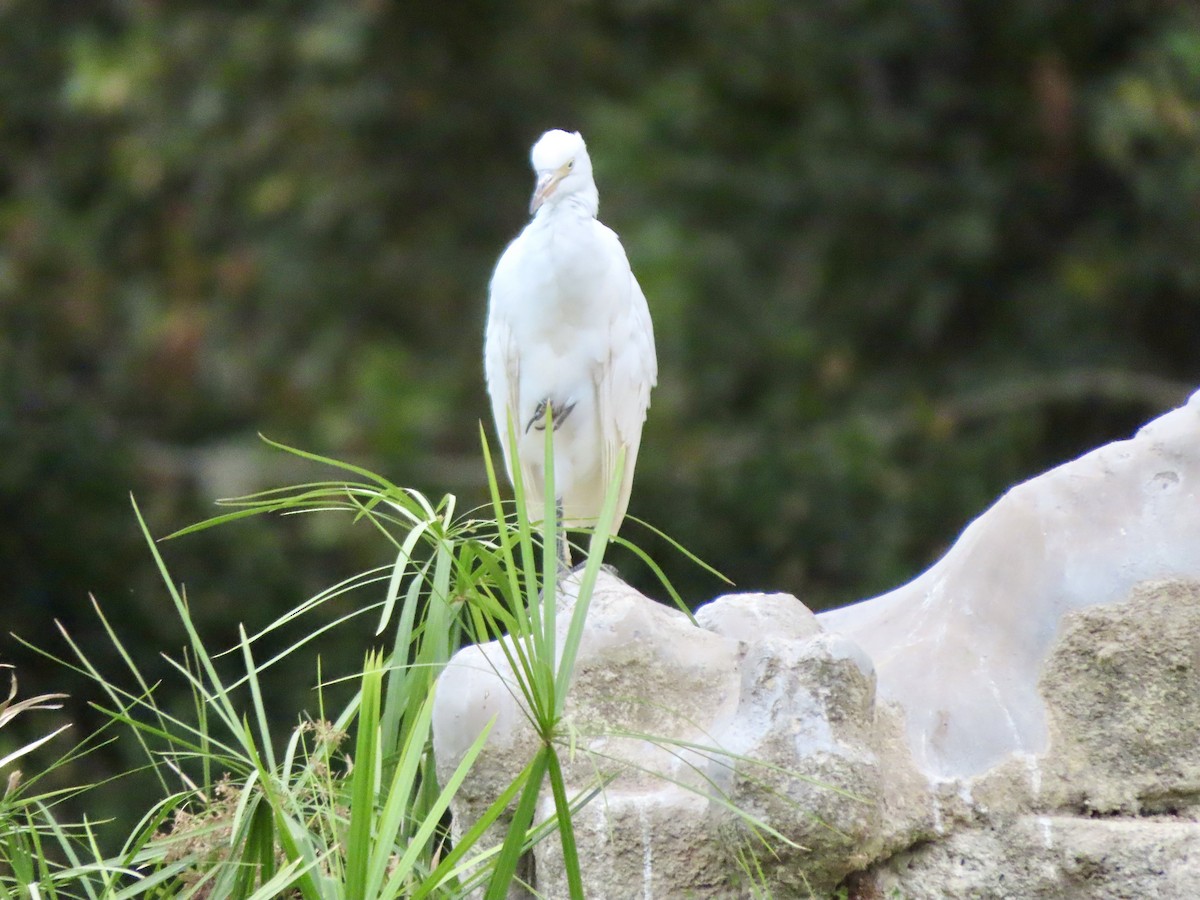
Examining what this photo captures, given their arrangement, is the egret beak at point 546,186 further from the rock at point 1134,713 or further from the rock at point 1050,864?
the rock at point 1050,864

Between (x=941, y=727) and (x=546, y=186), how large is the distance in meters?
1.70

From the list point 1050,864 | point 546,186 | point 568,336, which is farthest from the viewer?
point 568,336

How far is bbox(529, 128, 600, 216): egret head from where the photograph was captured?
374 centimetres

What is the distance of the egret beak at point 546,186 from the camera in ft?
12.2

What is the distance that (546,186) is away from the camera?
3.74 metres

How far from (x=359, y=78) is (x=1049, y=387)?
342 cm

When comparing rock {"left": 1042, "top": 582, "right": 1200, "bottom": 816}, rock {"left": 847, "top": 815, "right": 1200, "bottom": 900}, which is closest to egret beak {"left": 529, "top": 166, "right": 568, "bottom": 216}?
rock {"left": 1042, "top": 582, "right": 1200, "bottom": 816}

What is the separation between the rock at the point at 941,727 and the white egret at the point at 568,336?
1.26 meters

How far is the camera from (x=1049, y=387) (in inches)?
278

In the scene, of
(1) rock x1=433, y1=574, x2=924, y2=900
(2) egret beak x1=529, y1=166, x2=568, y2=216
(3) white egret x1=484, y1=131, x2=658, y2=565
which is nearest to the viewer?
(1) rock x1=433, y1=574, x2=924, y2=900

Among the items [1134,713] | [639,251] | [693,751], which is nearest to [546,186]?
[693,751]

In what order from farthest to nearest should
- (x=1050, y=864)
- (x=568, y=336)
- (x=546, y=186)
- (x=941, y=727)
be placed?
1. (x=568, y=336)
2. (x=546, y=186)
3. (x=941, y=727)
4. (x=1050, y=864)

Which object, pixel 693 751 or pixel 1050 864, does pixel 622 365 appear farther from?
pixel 1050 864

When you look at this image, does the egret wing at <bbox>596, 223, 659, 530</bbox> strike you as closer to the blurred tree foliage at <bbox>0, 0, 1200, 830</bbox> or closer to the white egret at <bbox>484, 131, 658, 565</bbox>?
the white egret at <bbox>484, 131, 658, 565</bbox>
